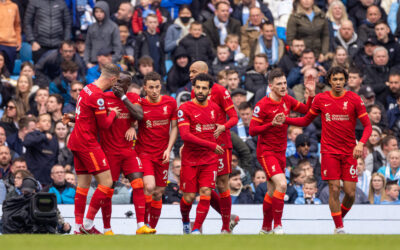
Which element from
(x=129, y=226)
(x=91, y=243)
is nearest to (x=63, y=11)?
(x=129, y=226)

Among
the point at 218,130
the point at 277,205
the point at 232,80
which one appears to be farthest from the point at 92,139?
the point at 232,80

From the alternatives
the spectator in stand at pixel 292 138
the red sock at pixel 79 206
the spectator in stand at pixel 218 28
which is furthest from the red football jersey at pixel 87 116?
the spectator in stand at pixel 218 28

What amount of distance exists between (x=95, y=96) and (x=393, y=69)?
31.6 feet

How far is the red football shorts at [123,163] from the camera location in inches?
586

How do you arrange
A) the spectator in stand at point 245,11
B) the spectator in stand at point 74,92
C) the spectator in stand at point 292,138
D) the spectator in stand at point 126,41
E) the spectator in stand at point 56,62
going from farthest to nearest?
1. the spectator in stand at point 245,11
2. the spectator in stand at point 126,41
3. the spectator in stand at point 56,62
4. the spectator in stand at point 74,92
5. the spectator in stand at point 292,138

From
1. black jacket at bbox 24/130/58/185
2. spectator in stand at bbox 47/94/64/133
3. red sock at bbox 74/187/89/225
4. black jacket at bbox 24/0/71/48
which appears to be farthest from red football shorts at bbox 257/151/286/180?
black jacket at bbox 24/0/71/48

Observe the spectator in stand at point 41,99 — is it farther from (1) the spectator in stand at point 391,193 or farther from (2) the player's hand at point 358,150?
(2) the player's hand at point 358,150

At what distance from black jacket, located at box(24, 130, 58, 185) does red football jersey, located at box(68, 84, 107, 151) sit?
15.4 ft

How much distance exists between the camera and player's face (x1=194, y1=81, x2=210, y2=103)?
14953 millimetres

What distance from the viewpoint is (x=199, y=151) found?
15023 mm

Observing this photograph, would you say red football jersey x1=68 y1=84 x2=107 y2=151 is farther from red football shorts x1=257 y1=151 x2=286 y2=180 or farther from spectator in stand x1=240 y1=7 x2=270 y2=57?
spectator in stand x1=240 y1=7 x2=270 y2=57

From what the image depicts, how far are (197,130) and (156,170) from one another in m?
0.94

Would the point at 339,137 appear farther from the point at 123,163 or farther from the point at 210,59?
the point at 210,59

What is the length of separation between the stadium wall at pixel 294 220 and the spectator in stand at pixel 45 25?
6.82 m
